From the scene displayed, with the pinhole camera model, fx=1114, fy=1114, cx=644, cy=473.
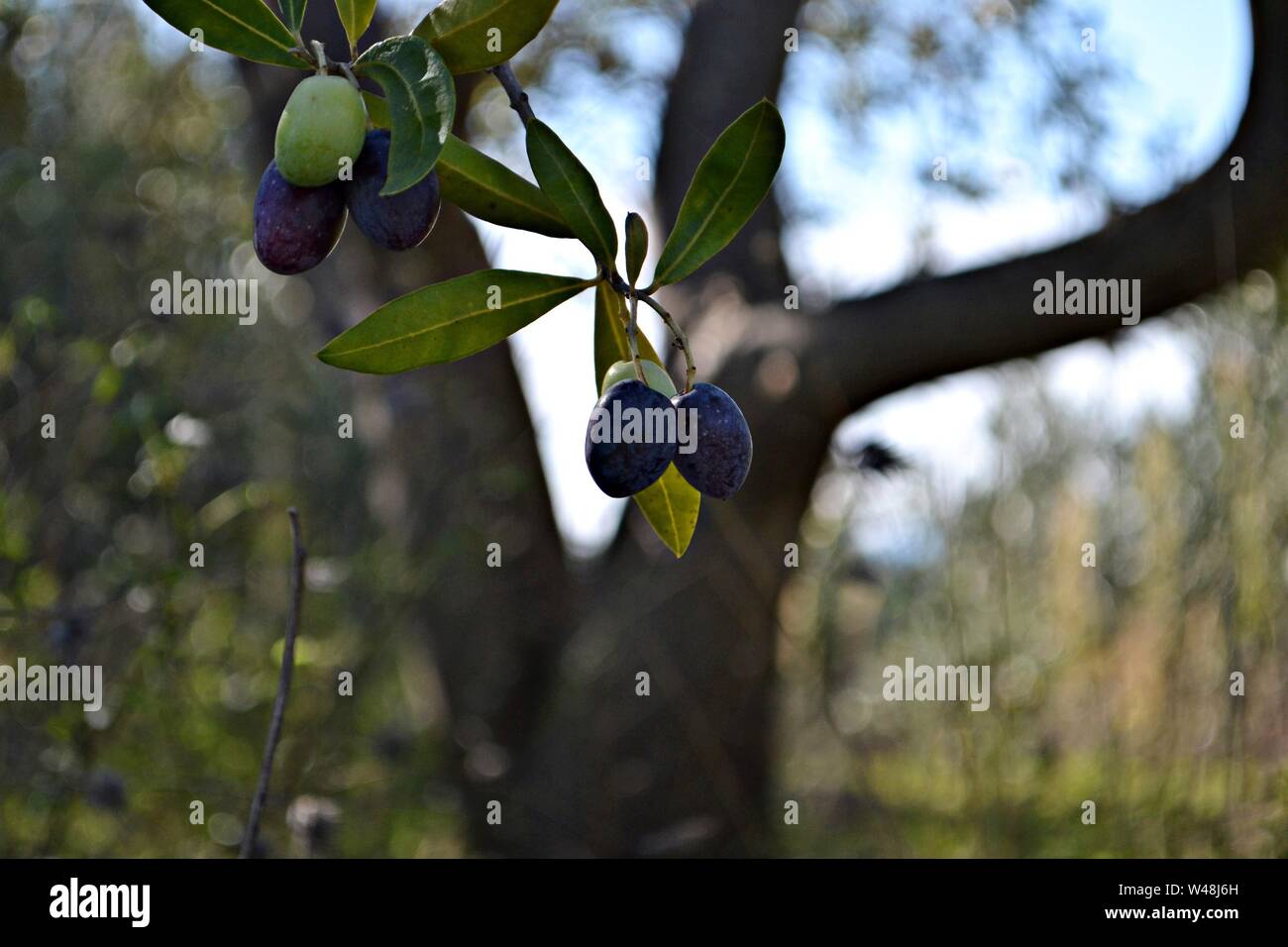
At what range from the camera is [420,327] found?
46 cm

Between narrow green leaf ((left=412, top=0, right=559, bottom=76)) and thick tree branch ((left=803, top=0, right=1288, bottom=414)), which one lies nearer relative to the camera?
narrow green leaf ((left=412, top=0, right=559, bottom=76))

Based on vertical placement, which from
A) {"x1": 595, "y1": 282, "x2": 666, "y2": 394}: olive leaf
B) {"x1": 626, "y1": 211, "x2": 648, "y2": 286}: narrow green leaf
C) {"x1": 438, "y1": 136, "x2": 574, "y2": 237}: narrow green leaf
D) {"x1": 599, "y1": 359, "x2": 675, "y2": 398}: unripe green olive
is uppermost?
{"x1": 438, "y1": 136, "x2": 574, "y2": 237}: narrow green leaf

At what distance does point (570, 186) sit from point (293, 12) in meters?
0.15

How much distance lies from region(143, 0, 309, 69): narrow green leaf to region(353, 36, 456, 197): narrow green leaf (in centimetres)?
7

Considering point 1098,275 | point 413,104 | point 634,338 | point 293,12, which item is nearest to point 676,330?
point 634,338

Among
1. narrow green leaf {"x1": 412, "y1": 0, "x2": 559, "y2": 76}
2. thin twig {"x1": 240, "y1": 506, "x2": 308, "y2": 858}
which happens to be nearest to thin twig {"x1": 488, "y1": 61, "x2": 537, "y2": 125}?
narrow green leaf {"x1": 412, "y1": 0, "x2": 559, "y2": 76}

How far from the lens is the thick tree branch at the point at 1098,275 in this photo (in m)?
1.92

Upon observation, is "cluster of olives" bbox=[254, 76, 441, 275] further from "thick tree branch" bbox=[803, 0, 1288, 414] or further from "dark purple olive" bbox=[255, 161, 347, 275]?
"thick tree branch" bbox=[803, 0, 1288, 414]

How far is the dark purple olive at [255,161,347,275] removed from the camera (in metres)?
0.47

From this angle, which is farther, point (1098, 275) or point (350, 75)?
point (1098, 275)

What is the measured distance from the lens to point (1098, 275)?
1.96 m

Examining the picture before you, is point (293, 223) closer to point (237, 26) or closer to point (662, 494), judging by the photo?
point (237, 26)
